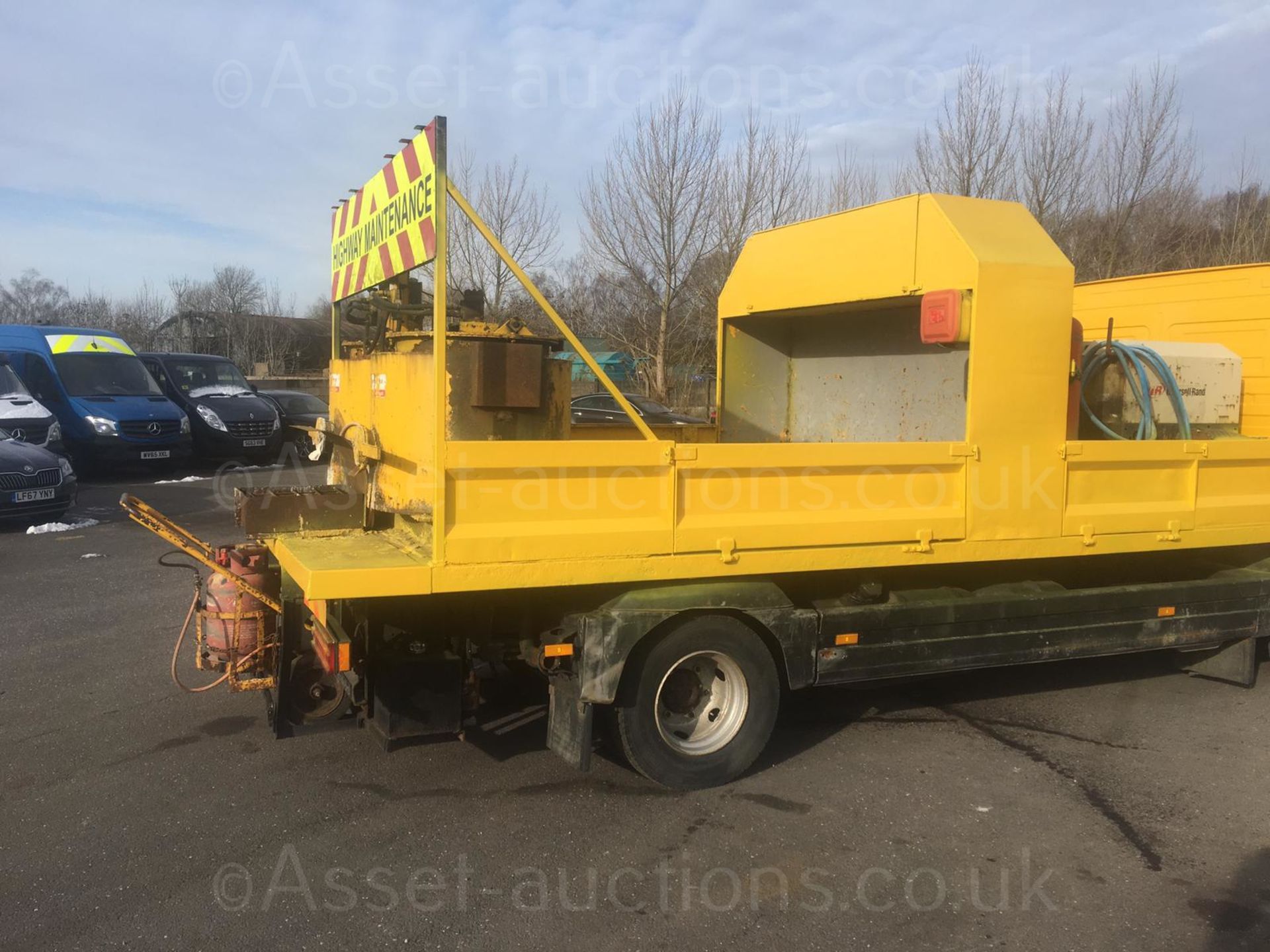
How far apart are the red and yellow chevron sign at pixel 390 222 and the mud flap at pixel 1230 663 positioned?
16.9 ft

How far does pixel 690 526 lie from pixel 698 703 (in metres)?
0.94

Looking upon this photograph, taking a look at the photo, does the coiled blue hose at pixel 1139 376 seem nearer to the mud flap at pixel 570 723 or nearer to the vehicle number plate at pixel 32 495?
the mud flap at pixel 570 723

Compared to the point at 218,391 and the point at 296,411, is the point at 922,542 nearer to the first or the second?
the point at 218,391

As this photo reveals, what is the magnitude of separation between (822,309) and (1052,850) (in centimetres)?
315

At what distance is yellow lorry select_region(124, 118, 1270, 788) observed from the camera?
3844mm

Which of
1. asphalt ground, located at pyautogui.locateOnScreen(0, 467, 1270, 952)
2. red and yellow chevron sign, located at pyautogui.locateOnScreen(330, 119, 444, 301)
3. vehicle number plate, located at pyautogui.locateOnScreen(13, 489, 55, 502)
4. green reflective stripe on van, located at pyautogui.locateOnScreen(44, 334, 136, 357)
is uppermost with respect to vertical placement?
green reflective stripe on van, located at pyautogui.locateOnScreen(44, 334, 136, 357)

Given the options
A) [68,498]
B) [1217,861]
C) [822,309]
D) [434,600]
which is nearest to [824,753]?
[1217,861]

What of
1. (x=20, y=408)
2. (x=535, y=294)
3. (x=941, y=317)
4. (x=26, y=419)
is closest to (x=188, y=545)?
(x=535, y=294)

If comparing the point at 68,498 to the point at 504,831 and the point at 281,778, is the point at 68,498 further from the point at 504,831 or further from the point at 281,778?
the point at 504,831

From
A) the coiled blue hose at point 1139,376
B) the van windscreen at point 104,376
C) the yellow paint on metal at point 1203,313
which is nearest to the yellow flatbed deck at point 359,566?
the coiled blue hose at point 1139,376

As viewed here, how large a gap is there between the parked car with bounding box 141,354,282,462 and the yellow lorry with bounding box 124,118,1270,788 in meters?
13.3

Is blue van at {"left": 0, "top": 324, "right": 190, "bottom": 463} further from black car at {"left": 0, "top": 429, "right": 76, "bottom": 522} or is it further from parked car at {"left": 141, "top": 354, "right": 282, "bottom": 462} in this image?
black car at {"left": 0, "top": 429, "right": 76, "bottom": 522}

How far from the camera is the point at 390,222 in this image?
4.18m

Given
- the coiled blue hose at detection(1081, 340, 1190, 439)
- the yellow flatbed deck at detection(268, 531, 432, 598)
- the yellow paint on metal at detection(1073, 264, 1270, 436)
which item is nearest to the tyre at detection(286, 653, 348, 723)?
the yellow flatbed deck at detection(268, 531, 432, 598)
